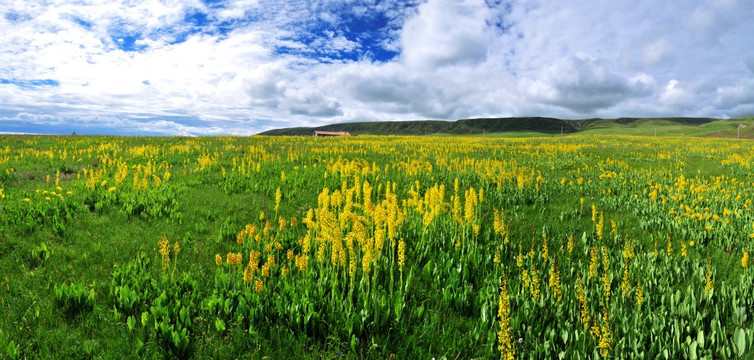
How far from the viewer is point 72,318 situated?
3.07m

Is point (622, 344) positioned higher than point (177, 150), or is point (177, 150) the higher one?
point (177, 150)

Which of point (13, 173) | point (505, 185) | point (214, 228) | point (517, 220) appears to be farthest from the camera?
point (13, 173)

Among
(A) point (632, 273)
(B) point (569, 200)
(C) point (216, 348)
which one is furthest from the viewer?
(B) point (569, 200)

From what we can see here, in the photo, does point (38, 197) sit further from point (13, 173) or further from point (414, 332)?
point (414, 332)

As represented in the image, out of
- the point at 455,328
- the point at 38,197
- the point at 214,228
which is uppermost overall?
the point at 38,197

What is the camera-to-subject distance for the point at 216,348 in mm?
2648

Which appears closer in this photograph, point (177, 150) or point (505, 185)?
point (505, 185)

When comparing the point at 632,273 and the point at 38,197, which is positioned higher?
the point at 38,197

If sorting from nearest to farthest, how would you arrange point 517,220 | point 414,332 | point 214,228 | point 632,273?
point 414,332
point 632,273
point 214,228
point 517,220

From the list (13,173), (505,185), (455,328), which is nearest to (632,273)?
(455,328)

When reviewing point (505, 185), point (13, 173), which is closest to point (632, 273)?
point (505, 185)

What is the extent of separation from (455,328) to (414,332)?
0.43 metres

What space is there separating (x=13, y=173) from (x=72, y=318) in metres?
11.1

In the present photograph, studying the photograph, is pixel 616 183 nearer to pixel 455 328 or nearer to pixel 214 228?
pixel 455 328
